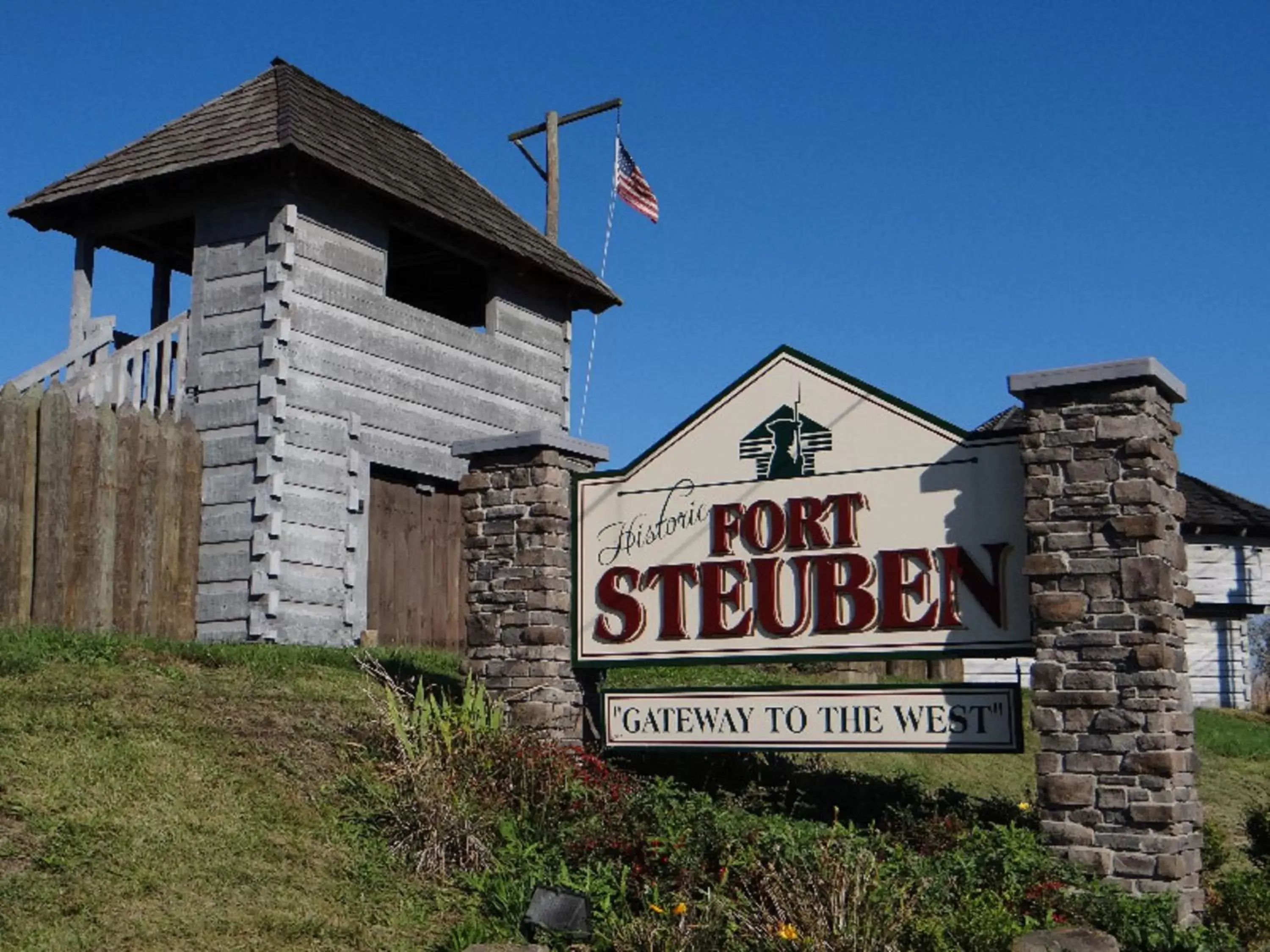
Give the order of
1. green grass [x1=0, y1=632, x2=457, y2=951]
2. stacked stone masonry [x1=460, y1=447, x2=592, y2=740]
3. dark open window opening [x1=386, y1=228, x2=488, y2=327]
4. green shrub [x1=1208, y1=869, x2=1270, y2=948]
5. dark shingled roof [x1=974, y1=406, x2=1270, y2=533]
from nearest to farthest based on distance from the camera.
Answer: green grass [x1=0, y1=632, x2=457, y2=951]
green shrub [x1=1208, y1=869, x2=1270, y2=948]
stacked stone masonry [x1=460, y1=447, x2=592, y2=740]
dark open window opening [x1=386, y1=228, x2=488, y2=327]
dark shingled roof [x1=974, y1=406, x2=1270, y2=533]

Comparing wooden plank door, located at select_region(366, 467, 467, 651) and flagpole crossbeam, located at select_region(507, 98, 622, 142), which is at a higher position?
flagpole crossbeam, located at select_region(507, 98, 622, 142)

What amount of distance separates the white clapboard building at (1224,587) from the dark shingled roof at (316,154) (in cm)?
1336

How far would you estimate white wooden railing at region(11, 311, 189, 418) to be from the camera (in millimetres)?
15125

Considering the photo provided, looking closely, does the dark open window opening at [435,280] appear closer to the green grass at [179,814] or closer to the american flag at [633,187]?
the american flag at [633,187]

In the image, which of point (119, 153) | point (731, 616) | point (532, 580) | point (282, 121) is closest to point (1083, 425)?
point (731, 616)

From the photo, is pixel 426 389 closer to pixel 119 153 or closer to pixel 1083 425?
pixel 119 153

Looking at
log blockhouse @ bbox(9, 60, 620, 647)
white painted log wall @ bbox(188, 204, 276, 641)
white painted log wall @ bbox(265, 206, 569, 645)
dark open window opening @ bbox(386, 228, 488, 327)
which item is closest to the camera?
white painted log wall @ bbox(188, 204, 276, 641)

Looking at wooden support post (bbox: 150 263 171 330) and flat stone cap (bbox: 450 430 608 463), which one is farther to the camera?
wooden support post (bbox: 150 263 171 330)

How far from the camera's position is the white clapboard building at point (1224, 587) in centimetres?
2834

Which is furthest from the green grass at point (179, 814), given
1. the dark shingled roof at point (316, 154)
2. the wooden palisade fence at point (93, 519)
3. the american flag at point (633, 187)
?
the american flag at point (633, 187)

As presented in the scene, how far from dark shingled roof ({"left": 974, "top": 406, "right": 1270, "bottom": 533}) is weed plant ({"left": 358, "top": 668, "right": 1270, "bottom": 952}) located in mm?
17776

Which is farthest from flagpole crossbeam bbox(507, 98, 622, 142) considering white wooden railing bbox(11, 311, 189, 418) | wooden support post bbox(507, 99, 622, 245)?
white wooden railing bbox(11, 311, 189, 418)

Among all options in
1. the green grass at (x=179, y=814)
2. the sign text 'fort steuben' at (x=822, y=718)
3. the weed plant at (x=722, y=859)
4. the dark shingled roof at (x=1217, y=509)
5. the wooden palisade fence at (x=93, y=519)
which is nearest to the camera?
the green grass at (x=179, y=814)

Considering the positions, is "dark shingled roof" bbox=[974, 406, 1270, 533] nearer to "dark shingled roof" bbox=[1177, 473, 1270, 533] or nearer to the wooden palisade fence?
"dark shingled roof" bbox=[1177, 473, 1270, 533]
